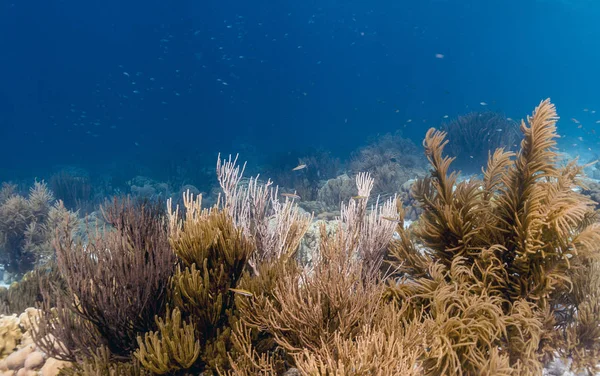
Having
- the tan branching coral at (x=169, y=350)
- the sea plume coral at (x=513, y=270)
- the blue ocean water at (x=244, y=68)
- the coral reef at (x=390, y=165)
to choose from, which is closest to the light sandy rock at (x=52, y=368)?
the tan branching coral at (x=169, y=350)

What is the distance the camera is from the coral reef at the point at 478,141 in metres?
14.8

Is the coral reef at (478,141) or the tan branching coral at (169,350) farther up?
the coral reef at (478,141)

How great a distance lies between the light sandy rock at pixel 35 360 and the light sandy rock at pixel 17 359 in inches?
4.8

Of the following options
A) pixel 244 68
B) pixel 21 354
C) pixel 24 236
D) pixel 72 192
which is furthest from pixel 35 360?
pixel 244 68

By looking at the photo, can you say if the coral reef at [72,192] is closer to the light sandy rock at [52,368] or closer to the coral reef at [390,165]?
the coral reef at [390,165]

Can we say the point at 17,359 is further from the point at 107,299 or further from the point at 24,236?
the point at 24,236

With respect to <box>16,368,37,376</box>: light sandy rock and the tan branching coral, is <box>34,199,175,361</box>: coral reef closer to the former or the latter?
the tan branching coral

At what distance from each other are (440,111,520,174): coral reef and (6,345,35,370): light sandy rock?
1471 centimetres

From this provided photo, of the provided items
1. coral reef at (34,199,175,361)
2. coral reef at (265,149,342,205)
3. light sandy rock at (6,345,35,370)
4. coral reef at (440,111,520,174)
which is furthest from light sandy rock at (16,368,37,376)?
coral reef at (440,111,520,174)

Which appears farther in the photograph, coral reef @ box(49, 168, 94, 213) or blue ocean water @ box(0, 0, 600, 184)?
blue ocean water @ box(0, 0, 600, 184)

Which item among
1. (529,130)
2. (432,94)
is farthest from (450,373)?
(432,94)

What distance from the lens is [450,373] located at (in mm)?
2348

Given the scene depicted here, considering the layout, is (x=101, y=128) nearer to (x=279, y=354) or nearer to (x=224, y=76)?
(x=224, y=76)

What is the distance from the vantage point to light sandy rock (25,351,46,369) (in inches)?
130
